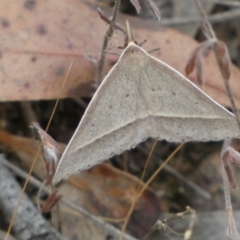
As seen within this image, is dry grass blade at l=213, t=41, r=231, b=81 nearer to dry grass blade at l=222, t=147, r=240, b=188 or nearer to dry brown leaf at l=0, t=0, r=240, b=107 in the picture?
dry grass blade at l=222, t=147, r=240, b=188

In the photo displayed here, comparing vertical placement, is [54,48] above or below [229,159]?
above

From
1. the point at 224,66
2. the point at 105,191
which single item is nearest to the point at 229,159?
the point at 224,66

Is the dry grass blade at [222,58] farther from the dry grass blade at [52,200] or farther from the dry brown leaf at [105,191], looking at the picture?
the dry brown leaf at [105,191]

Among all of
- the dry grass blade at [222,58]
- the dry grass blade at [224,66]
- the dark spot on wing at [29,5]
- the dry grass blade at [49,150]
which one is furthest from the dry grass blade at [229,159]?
the dark spot on wing at [29,5]

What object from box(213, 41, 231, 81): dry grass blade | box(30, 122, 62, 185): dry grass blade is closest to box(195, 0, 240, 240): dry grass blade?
box(213, 41, 231, 81): dry grass blade

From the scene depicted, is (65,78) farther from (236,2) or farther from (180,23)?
(236,2)

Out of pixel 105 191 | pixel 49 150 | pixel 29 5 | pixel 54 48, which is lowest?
pixel 105 191

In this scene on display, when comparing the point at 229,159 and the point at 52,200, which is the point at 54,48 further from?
the point at 229,159
